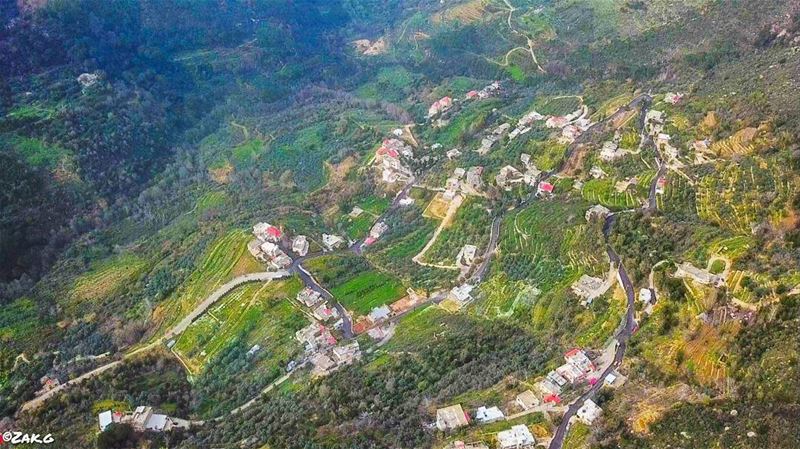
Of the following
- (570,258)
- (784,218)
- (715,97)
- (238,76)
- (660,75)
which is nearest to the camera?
(784,218)

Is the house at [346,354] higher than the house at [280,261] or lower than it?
lower

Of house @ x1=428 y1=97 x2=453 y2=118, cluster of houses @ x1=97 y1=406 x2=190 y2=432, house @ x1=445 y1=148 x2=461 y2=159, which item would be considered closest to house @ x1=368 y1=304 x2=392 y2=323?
cluster of houses @ x1=97 y1=406 x2=190 y2=432

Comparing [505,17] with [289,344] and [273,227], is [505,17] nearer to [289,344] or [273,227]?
[273,227]

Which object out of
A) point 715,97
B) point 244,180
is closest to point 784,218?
point 715,97

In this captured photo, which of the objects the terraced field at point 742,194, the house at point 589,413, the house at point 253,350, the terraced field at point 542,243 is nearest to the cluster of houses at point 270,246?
the house at point 253,350

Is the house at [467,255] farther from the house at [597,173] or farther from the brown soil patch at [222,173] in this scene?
the brown soil patch at [222,173]

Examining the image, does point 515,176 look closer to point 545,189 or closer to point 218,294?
point 545,189

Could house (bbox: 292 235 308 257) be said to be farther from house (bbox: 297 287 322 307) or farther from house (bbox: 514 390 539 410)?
house (bbox: 514 390 539 410)
